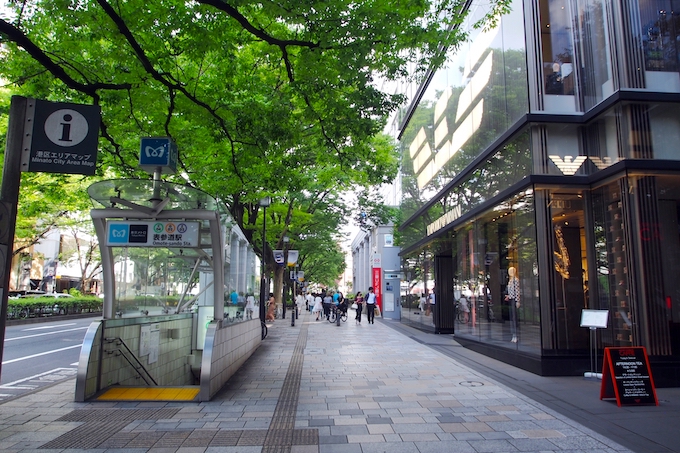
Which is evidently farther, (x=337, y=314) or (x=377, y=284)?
(x=377, y=284)

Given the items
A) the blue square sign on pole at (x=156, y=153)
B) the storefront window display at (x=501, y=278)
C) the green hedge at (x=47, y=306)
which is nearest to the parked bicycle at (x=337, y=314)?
the storefront window display at (x=501, y=278)

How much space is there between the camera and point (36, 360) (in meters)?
11.4

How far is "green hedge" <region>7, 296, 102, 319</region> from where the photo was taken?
2286 cm

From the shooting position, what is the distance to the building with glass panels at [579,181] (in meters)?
8.11

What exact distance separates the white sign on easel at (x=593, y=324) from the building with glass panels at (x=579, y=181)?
152 mm

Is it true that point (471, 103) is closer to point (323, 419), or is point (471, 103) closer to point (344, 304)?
point (323, 419)

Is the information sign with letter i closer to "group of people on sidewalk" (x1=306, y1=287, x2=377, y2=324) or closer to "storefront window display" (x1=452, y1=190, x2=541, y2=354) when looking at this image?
"storefront window display" (x1=452, y1=190, x2=541, y2=354)

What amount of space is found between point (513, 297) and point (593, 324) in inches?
102

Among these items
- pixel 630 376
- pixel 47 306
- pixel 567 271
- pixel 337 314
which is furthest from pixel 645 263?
pixel 47 306

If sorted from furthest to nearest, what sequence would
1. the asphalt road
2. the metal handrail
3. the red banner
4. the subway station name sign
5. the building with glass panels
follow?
the red banner, the asphalt road, the building with glass panels, the metal handrail, the subway station name sign

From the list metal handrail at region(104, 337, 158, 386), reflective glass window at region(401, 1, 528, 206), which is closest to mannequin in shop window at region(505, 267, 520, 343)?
reflective glass window at region(401, 1, 528, 206)

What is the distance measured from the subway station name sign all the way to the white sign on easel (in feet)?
20.9

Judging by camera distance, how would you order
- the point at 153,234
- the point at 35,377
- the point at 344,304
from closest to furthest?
the point at 153,234, the point at 35,377, the point at 344,304

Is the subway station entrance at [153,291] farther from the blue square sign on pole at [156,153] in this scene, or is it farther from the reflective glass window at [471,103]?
the reflective glass window at [471,103]
